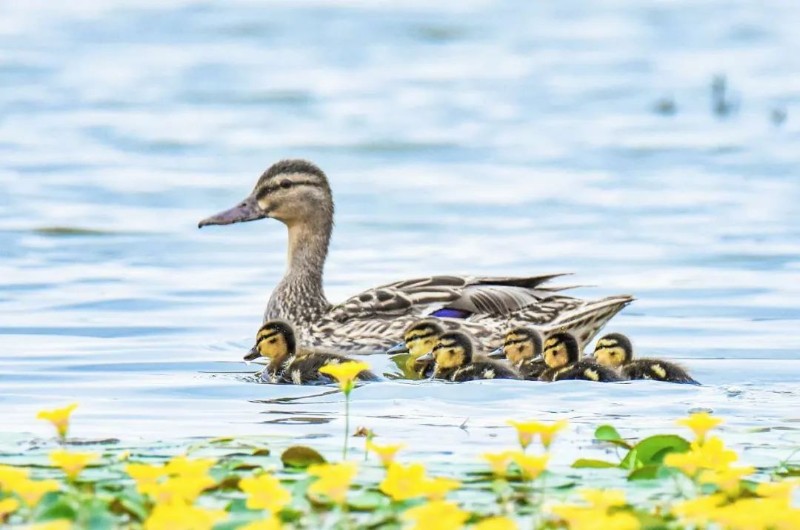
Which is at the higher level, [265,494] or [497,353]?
[497,353]

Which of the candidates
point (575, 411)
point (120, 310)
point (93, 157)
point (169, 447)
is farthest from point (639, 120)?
point (169, 447)

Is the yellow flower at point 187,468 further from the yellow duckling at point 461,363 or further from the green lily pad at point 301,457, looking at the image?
the yellow duckling at point 461,363

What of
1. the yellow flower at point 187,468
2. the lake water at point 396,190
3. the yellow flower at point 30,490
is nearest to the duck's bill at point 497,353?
the lake water at point 396,190

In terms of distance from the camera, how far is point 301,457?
559 centimetres

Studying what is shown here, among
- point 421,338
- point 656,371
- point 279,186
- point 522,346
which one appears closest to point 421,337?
point 421,338

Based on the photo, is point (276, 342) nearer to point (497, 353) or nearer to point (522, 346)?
point (522, 346)

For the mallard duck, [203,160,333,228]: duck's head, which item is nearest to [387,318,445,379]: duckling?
the mallard duck

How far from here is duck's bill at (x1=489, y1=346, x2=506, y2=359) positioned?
9.16 meters

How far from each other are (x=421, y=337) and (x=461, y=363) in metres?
0.61

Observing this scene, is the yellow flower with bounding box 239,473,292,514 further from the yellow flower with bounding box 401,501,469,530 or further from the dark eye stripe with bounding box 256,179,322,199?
the dark eye stripe with bounding box 256,179,322,199

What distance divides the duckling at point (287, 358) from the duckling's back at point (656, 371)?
3.46 ft

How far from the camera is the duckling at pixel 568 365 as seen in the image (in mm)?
7953

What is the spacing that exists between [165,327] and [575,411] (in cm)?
335

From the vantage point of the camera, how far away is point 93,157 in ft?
54.0
